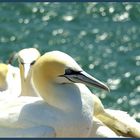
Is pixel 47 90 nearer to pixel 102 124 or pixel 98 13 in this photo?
pixel 102 124

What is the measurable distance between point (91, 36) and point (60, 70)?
18.8 ft

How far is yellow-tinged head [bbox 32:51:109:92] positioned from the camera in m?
5.20

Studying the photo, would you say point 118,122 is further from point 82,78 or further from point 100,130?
point 82,78

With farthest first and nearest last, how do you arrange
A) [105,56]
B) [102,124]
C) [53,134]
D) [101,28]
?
[101,28]
[105,56]
[102,124]
[53,134]

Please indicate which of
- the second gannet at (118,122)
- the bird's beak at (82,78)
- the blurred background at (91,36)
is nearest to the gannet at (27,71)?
the second gannet at (118,122)

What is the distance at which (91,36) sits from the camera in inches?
430

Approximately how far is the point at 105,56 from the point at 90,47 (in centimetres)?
33

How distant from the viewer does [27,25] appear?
37.0ft

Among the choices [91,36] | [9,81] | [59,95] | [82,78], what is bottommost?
[91,36]

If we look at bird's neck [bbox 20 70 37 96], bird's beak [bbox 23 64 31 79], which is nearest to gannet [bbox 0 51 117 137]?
bird's beak [bbox 23 64 31 79]

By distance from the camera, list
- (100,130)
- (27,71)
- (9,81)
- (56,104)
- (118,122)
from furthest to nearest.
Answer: (9,81)
(27,71)
(118,122)
(100,130)
(56,104)

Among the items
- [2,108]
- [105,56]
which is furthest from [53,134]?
[105,56]

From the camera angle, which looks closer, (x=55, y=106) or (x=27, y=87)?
Result: (x=55, y=106)

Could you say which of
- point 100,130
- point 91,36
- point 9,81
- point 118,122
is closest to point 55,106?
point 100,130
